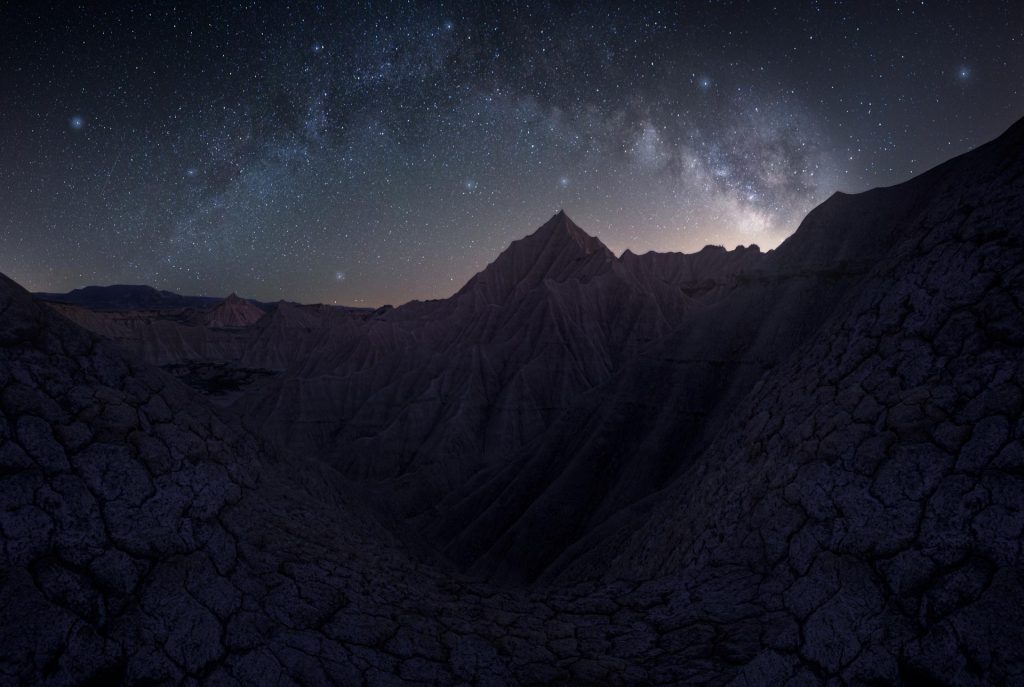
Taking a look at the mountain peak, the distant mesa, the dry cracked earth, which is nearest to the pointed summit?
the mountain peak

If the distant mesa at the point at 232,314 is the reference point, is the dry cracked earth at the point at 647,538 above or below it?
below

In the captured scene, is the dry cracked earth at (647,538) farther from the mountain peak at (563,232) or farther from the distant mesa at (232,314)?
the distant mesa at (232,314)

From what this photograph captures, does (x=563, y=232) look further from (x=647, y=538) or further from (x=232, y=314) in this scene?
(x=232, y=314)

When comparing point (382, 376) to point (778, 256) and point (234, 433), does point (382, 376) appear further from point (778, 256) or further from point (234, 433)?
point (234, 433)

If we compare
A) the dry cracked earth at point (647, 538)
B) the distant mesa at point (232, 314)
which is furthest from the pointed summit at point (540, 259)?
the distant mesa at point (232, 314)

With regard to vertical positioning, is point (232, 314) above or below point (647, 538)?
above

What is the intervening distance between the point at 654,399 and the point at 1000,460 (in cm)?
1917

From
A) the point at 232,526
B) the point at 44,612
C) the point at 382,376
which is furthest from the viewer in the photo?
the point at 382,376

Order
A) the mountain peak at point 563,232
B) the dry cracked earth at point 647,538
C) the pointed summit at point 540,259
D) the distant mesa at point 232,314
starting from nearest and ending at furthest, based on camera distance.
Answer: the dry cracked earth at point 647,538, the pointed summit at point 540,259, the mountain peak at point 563,232, the distant mesa at point 232,314

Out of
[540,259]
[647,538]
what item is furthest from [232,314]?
[647,538]

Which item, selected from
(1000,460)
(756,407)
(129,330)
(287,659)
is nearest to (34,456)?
(287,659)

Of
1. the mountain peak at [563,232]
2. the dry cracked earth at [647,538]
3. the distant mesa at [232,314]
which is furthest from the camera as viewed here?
the distant mesa at [232,314]

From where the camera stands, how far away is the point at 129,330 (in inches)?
3819

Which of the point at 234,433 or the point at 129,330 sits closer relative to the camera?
the point at 234,433
